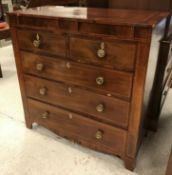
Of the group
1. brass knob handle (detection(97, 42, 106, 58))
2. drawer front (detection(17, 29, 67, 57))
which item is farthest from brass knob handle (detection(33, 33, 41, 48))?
brass knob handle (detection(97, 42, 106, 58))

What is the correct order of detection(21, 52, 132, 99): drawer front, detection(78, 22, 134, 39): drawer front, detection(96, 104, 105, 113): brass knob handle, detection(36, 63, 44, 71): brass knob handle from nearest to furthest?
detection(78, 22, 134, 39): drawer front, detection(21, 52, 132, 99): drawer front, detection(96, 104, 105, 113): brass knob handle, detection(36, 63, 44, 71): brass knob handle

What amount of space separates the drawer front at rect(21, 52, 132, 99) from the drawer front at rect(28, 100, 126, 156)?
25 cm

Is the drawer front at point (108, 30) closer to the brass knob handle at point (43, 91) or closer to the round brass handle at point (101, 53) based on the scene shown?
the round brass handle at point (101, 53)

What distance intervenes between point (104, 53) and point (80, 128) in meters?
0.59

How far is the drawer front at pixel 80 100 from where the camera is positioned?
119 centimetres

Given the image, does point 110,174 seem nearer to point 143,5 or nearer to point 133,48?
point 133,48

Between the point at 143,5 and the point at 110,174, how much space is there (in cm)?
113

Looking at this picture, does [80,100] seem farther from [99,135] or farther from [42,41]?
[42,41]

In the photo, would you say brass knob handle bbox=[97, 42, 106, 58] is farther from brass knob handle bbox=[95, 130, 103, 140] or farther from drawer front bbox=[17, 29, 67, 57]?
brass knob handle bbox=[95, 130, 103, 140]

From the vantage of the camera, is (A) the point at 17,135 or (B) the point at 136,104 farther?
(A) the point at 17,135

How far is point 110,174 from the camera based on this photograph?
133cm

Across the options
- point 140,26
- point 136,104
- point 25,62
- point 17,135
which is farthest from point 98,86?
point 17,135

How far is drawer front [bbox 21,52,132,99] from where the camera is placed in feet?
3.61

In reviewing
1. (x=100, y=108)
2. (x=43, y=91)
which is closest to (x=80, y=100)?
(x=100, y=108)
